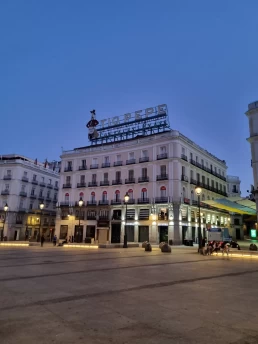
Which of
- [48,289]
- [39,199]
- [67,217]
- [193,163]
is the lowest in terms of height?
[48,289]

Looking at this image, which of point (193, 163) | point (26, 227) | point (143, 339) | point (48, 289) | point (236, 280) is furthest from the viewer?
point (26, 227)

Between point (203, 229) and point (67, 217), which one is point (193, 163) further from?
point (67, 217)

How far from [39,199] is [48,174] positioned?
21.2 feet

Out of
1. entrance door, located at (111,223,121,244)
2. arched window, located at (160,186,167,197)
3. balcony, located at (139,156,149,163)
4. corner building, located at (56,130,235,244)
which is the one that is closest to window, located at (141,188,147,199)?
corner building, located at (56,130,235,244)

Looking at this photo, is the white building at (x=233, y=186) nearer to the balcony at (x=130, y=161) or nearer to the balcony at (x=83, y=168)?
the balcony at (x=130, y=161)

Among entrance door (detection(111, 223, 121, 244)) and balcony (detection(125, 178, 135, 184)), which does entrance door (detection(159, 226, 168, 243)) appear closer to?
entrance door (detection(111, 223, 121, 244))

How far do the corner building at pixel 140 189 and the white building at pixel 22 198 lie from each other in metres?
9.73

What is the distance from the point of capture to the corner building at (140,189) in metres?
41.4

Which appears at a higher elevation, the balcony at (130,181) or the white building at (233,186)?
the white building at (233,186)

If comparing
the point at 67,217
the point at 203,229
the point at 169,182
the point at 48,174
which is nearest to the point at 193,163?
the point at 169,182

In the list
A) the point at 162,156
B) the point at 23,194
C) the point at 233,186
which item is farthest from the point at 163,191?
the point at 233,186

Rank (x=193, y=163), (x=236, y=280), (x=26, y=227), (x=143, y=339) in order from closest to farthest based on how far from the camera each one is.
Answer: (x=143, y=339), (x=236, y=280), (x=193, y=163), (x=26, y=227)

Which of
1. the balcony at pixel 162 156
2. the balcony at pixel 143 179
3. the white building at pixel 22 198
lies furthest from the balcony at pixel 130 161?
the white building at pixel 22 198

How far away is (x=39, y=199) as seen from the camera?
5919 cm
